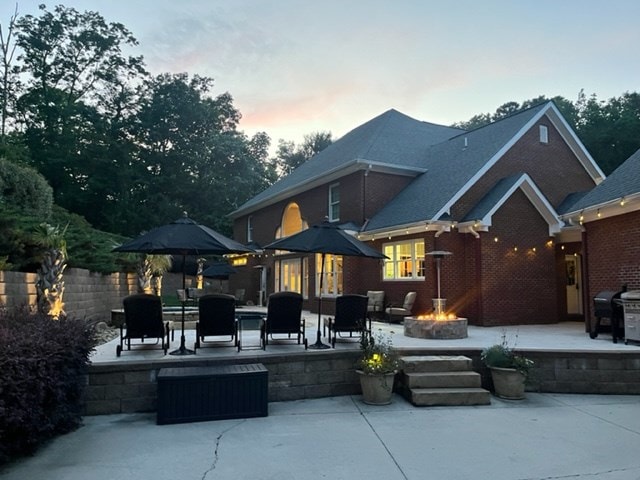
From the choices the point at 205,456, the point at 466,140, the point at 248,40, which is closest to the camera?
the point at 205,456

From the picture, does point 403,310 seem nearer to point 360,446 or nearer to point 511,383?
point 511,383

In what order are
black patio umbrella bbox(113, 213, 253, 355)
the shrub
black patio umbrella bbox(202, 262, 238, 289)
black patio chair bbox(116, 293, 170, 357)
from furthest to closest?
black patio umbrella bbox(202, 262, 238, 289) < black patio chair bbox(116, 293, 170, 357) < black patio umbrella bbox(113, 213, 253, 355) < the shrub

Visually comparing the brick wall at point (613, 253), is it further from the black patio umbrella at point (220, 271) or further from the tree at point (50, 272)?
the black patio umbrella at point (220, 271)

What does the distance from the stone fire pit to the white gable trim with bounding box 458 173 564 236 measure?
13.8 feet

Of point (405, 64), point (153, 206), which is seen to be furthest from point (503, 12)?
point (153, 206)

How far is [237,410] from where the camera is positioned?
5.82 meters

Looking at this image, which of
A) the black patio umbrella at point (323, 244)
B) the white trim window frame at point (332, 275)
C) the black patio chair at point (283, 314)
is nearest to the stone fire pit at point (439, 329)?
the black patio umbrella at point (323, 244)

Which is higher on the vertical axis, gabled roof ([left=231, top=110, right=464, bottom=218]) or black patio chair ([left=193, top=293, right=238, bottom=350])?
gabled roof ([left=231, top=110, right=464, bottom=218])

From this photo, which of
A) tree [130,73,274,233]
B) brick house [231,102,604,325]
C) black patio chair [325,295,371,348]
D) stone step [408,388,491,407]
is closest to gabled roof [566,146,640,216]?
brick house [231,102,604,325]

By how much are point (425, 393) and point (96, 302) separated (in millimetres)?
10435

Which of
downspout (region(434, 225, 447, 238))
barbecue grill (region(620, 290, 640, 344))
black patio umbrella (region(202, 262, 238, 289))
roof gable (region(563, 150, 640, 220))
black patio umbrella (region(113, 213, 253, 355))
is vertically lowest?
barbecue grill (region(620, 290, 640, 344))

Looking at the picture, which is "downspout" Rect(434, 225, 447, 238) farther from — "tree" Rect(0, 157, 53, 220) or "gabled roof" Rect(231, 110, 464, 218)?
"tree" Rect(0, 157, 53, 220)

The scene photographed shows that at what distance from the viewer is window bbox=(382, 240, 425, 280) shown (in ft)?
46.1

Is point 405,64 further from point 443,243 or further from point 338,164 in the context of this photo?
point 443,243
